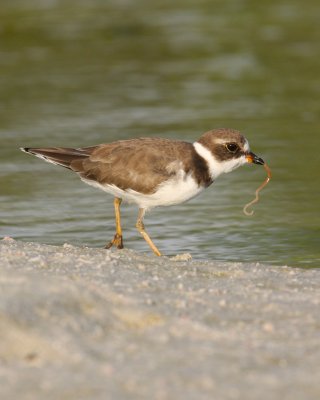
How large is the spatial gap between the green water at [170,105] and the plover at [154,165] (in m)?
0.85

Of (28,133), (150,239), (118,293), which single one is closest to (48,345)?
(118,293)

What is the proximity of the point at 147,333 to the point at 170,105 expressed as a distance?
404 inches

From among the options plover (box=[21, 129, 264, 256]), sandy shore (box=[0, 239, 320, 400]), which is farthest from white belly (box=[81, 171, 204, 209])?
sandy shore (box=[0, 239, 320, 400])

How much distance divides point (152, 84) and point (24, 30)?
191 inches

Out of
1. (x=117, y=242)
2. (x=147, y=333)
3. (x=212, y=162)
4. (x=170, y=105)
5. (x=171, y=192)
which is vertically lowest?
(x=117, y=242)

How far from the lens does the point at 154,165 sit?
9609mm

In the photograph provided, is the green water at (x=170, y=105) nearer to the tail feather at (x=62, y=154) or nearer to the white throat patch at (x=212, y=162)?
the white throat patch at (x=212, y=162)

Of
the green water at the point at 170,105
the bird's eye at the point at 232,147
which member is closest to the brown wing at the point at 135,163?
the bird's eye at the point at 232,147

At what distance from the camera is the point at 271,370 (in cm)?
607

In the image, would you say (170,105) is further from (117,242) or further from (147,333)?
(147,333)

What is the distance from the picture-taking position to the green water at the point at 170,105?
11.3 m

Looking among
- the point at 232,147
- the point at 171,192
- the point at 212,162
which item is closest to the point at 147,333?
the point at 171,192

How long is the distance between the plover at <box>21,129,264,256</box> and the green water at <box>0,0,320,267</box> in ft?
2.80

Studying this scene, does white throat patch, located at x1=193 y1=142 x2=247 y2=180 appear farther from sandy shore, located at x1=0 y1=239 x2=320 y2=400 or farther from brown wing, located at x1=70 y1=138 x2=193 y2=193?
sandy shore, located at x1=0 y1=239 x2=320 y2=400
